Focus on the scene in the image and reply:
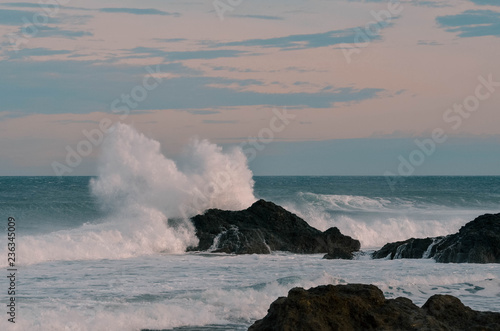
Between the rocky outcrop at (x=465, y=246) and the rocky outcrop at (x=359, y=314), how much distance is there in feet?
28.7

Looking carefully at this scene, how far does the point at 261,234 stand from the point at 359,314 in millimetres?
12200

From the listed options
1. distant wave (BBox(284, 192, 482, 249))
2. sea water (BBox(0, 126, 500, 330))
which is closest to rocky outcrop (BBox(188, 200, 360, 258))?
sea water (BBox(0, 126, 500, 330))

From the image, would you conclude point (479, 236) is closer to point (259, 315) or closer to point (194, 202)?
point (259, 315)

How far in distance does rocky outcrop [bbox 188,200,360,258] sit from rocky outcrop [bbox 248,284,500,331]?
1072 cm

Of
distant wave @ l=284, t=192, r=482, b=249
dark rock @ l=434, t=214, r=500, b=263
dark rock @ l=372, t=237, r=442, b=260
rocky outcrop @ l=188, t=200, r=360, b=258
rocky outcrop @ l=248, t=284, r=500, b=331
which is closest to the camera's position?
rocky outcrop @ l=248, t=284, r=500, b=331

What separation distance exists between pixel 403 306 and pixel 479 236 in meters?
9.73

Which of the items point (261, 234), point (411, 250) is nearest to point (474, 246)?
point (411, 250)

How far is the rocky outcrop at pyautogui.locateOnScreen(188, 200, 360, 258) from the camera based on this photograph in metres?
19.0

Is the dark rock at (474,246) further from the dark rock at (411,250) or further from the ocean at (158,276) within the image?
the ocean at (158,276)

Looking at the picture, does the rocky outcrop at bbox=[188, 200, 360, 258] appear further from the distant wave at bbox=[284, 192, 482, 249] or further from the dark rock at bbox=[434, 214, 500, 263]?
the distant wave at bbox=[284, 192, 482, 249]

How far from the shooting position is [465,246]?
16.3 meters

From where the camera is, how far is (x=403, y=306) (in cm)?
757

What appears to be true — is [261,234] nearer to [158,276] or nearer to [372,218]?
[158,276]

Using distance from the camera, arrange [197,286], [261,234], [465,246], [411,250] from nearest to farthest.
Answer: [197,286] < [465,246] < [411,250] < [261,234]
